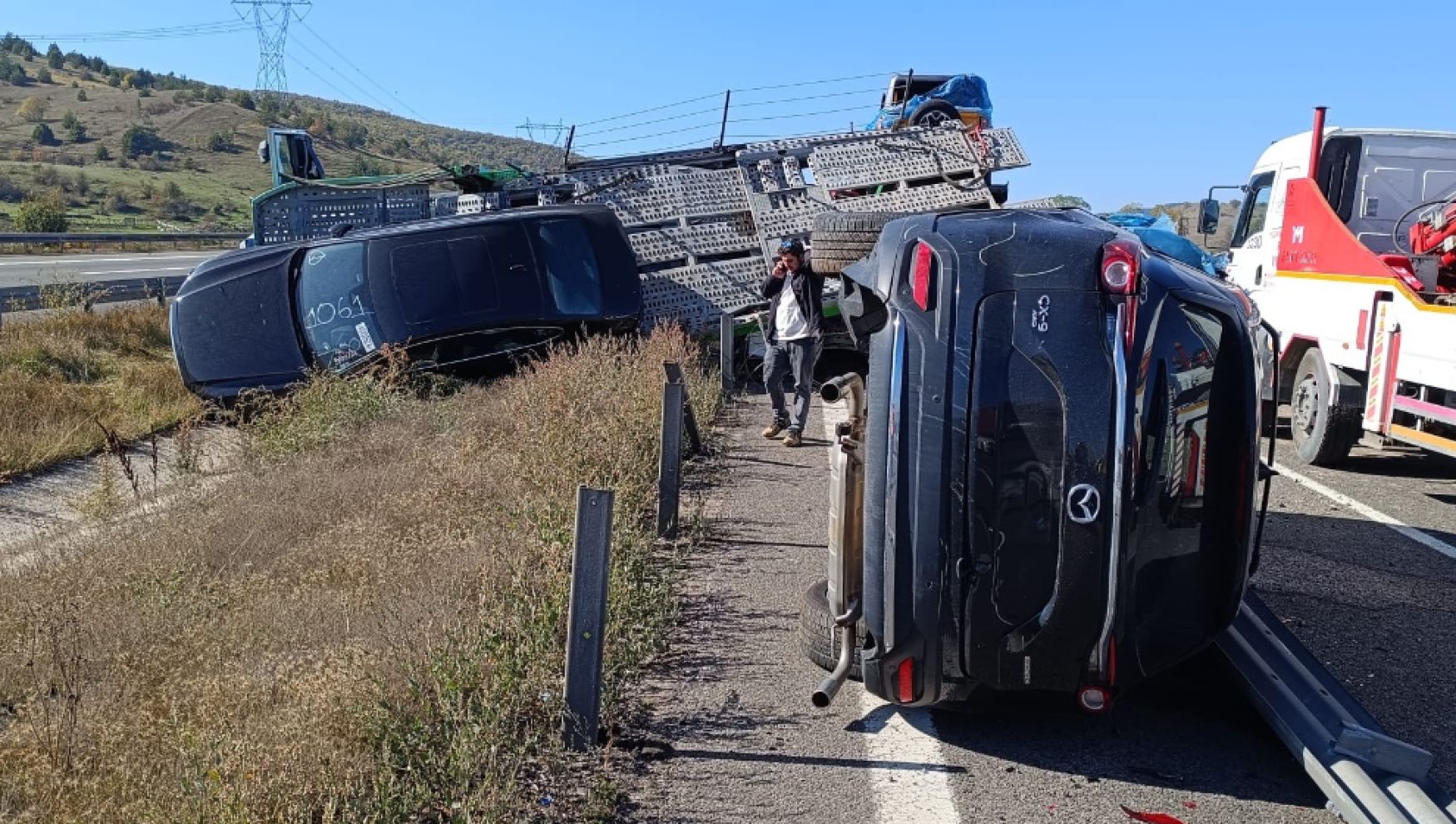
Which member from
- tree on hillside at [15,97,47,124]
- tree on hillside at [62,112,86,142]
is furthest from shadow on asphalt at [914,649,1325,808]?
tree on hillside at [15,97,47,124]

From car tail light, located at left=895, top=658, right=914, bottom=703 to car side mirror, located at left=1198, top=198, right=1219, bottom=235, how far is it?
10030mm

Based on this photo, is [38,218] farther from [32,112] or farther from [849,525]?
[32,112]

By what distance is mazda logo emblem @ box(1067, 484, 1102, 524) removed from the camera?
159 inches

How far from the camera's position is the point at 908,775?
4.37 m

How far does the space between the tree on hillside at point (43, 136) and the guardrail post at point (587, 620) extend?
74.6m

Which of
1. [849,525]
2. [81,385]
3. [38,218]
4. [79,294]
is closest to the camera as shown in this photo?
[849,525]

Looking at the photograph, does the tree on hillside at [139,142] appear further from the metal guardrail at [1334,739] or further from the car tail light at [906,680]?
the metal guardrail at [1334,739]

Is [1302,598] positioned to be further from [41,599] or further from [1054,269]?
[41,599]

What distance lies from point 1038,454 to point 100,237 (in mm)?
29711

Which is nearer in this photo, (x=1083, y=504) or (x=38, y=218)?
(x=1083, y=504)

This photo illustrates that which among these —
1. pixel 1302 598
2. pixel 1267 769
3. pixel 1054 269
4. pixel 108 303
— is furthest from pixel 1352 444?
pixel 108 303

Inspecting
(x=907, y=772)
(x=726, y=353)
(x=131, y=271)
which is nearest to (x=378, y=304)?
(x=726, y=353)

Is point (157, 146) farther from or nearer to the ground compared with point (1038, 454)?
farther from the ground

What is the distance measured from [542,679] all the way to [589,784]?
66 centimetres
